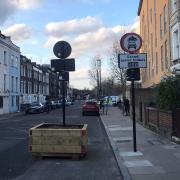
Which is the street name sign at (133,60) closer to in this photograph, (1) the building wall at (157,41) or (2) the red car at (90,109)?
(1) the building wall at (157,41)

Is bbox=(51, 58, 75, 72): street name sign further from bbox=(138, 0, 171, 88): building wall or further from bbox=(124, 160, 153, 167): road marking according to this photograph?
bbox=(138, 0, 171, 88): building wall

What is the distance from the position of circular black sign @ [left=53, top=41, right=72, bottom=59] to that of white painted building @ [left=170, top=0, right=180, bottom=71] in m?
14.3

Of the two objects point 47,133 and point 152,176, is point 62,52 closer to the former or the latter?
point 47,133

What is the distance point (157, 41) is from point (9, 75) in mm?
27864

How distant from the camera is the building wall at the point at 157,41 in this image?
115ft

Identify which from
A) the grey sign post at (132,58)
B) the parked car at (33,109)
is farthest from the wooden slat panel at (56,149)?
the parked car at (33,109)

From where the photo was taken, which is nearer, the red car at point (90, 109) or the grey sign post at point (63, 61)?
the grey sign post at point (63, 61)

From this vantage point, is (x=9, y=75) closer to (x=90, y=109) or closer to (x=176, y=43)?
(x=90, y=109)

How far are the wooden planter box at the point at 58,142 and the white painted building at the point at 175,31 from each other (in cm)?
1592

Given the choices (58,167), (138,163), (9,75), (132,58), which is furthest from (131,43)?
(9,75)

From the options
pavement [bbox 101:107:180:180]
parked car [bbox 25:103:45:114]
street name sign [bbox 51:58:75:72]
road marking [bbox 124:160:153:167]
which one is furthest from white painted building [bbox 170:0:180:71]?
parked car [bbox 25:103:45:114]

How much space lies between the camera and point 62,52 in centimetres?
1509

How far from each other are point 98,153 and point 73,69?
9.13 feet

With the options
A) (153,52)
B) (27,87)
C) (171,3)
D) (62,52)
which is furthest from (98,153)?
(27,87)
